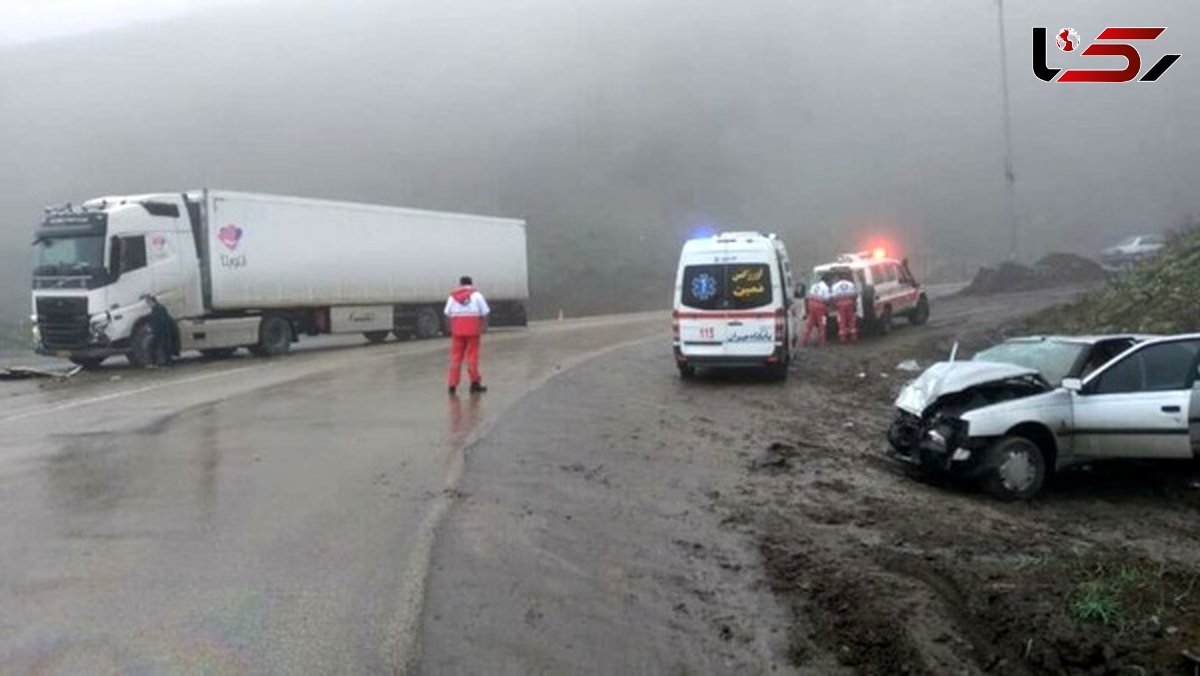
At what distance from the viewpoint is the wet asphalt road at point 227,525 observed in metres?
5.01

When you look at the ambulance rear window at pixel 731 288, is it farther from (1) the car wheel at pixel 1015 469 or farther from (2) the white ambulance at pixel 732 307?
(1) the car wheel at pixel 1015 469

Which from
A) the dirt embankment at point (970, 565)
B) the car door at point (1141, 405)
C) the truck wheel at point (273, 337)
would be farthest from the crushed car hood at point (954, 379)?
the truck wheel at point (273, 337)

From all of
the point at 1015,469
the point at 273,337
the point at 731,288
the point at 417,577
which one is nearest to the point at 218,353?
the point at 273,337

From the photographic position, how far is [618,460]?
9758 mm

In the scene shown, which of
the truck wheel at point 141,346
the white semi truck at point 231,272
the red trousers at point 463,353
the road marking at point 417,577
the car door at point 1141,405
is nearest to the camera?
Result: the road marking at point 417,577

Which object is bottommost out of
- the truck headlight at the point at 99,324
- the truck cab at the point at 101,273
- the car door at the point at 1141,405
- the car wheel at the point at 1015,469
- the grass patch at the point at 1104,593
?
the grass patch at the point at 1104,593

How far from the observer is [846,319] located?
75.2 ft

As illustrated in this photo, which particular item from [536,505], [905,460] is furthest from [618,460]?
[905,460]

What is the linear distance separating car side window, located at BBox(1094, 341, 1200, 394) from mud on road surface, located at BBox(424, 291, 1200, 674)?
88cm

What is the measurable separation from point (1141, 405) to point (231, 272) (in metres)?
18.9

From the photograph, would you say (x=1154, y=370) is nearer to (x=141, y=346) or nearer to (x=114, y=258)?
(x=141, y=346)

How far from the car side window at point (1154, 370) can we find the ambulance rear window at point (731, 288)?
7.15 meters

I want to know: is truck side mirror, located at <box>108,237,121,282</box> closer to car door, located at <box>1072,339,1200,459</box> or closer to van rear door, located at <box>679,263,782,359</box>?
van rear door, located at <box>679,263,782,359</box>

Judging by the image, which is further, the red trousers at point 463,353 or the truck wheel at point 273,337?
the truck wheel at point 273,337
